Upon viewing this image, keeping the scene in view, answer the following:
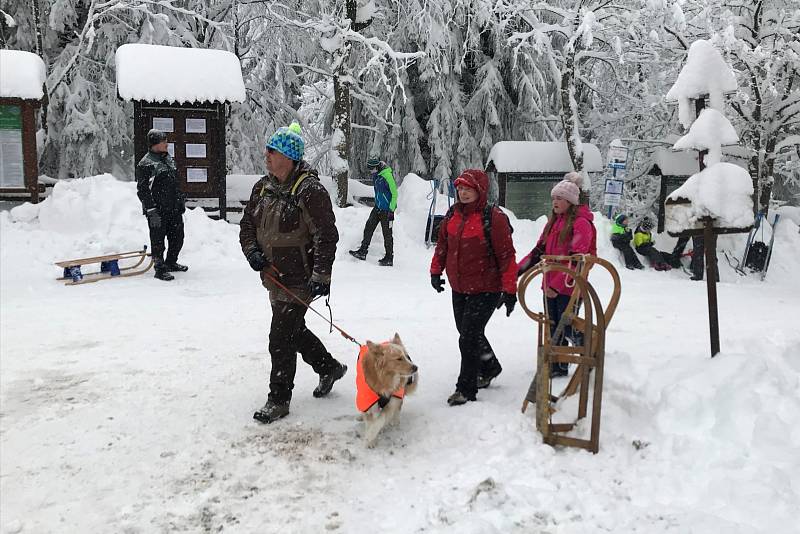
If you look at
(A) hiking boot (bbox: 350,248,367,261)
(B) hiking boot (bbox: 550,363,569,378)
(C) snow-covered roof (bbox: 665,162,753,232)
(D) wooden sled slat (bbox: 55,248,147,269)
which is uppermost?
(C) snow-covered roof (bbox: 665,162,753,232)

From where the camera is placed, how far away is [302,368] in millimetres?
5863

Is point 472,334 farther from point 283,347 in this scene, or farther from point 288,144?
point 288,144

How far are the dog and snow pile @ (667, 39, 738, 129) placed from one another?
10.8 ft

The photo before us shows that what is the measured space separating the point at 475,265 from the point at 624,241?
31.7 feet

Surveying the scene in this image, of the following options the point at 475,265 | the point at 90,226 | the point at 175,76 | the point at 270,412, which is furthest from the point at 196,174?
the point at 475,265

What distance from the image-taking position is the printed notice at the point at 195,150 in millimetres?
12937

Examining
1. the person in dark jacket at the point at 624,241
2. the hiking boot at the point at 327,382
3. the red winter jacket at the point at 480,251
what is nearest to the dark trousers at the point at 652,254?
the person in dark jacket at the point at 624,241

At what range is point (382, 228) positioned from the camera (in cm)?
1165

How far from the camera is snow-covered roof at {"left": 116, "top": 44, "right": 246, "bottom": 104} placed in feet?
40.2

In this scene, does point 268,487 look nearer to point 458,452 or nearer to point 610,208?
point 458,452

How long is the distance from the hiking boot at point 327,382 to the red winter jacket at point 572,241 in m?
1.73

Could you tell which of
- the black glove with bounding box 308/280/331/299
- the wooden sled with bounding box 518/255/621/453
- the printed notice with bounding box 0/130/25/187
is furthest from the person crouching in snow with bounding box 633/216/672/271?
the printed notice with bounding box 0/130/25/187

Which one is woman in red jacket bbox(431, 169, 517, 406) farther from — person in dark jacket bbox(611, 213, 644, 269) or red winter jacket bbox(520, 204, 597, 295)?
person in dark jacket bbox(611, 213, 644, 269)

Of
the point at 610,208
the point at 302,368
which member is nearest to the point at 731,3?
the point at 610,208
